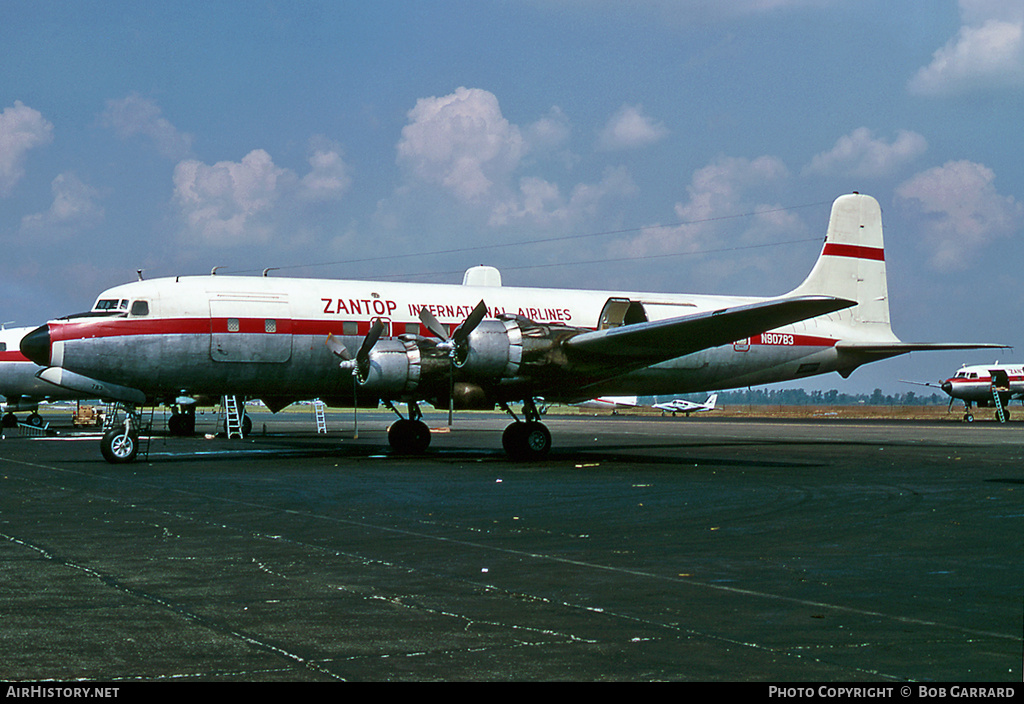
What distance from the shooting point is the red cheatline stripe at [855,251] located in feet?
103

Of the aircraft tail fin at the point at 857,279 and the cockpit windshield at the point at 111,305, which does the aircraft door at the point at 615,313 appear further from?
the cockpit windshield at the point at 111,305

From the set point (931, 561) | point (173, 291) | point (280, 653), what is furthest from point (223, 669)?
point (173, 291)

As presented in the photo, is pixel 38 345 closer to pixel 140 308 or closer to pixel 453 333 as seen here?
pixel 140 308

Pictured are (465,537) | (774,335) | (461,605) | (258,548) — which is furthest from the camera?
(774,335)

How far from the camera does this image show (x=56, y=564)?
8492 mm

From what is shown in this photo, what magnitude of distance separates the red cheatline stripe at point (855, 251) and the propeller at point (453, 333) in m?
14.4

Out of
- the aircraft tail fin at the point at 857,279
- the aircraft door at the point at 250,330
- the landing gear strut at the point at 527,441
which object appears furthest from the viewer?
the aircraft tail fin at the point at 857,279

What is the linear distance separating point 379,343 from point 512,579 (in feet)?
49.3

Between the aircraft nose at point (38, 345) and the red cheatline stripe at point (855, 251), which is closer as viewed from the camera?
the aircraft nose at point (38, 345)

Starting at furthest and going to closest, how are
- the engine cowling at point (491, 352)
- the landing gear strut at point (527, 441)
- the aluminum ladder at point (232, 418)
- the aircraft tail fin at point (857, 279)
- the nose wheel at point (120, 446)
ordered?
the aluminum ladder at point (232, 418) → the aircraft tail fin at point (857, 279) → the landing gear strut at point (527, 441) → the nose wheel at point (120, 446) → the engine cowling at point (491, 352)

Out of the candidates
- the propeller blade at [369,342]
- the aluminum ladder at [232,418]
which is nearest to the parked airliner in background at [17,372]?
the aluminum ladder at [232,418]

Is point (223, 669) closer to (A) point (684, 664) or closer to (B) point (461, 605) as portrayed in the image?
(B) point (461, 605)

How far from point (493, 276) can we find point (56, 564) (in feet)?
78.1
